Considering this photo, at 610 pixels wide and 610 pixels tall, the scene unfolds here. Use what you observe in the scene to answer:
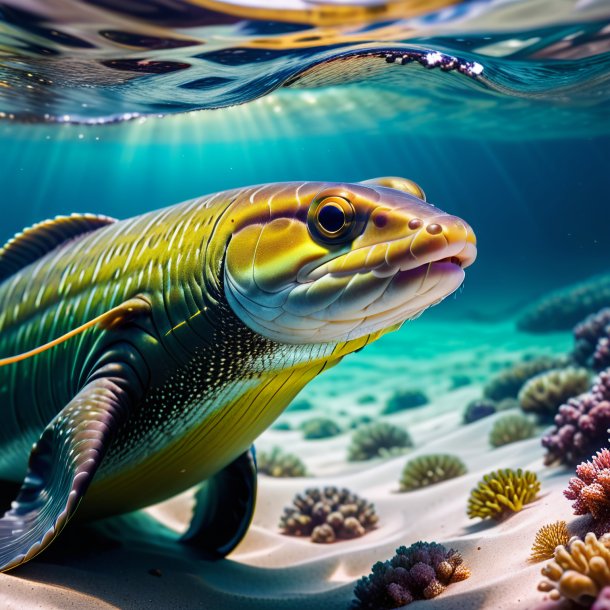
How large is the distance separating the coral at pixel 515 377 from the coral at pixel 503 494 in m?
8.24

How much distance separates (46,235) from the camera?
5.07 m

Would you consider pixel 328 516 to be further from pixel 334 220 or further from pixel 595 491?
pixel 334 220

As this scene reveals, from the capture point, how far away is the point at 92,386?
10.9ft

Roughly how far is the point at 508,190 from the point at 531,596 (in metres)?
55.7

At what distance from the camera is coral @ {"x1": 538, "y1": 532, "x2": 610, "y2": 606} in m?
2.22

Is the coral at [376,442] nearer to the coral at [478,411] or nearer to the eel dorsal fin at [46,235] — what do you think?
the coral at [478,411]

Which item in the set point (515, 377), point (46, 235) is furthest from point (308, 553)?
point (515, 377)

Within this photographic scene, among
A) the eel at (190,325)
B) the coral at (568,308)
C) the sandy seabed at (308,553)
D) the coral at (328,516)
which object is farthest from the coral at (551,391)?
the coral at (568,308)

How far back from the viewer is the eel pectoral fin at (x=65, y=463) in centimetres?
281

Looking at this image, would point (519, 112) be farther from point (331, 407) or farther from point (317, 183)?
point (317, 183)

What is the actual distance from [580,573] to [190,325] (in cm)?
245

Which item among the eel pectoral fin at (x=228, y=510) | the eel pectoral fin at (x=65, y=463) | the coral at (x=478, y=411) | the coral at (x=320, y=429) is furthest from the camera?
the coral at (x=320, y=429)

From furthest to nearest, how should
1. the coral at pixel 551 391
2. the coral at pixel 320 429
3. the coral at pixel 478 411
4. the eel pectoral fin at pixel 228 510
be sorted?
the coral at pixel 320 429 < the coral at pixel 478 411 < the coral at pixel 551 391 < the eel pectoral fin at pixel 228 510

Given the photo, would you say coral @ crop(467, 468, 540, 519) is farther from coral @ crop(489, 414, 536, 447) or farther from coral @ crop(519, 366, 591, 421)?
coral @ crop(519, 366, 591, 421)
